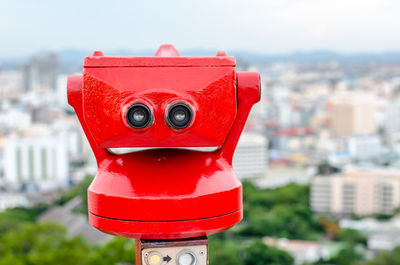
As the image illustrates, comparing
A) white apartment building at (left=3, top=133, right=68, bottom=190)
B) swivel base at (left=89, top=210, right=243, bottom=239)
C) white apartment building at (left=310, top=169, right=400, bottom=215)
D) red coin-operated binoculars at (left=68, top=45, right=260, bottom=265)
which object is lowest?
white apartment building at (left=3, top=133, right=68, bottom=190)

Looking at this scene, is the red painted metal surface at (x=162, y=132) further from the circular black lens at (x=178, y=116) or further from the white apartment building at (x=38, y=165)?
the white apartment building at (x=38, y=165)

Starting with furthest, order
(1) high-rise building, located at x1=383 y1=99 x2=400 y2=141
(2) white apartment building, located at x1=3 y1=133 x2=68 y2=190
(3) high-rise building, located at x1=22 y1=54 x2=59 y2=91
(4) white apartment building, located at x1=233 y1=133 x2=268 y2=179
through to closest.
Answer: (3) high-rise building, located at x1=22 y1=54 x2=59 y2=91 < (1) high-rise building, located at x1=383 y1=99 x2=400 y2=141 < (4) white apartment building, located at x1=233 y1=133 x2=268 y2=179 < (2) white apartment building, located at x1=3 y1=133 x2=68 y2=190

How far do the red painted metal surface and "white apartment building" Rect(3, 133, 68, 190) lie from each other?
2639cm

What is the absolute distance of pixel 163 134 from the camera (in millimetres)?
1048

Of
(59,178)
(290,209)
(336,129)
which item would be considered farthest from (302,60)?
(290,209)

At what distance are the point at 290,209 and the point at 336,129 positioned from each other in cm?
1940

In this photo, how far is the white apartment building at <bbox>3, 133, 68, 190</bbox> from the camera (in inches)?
1070

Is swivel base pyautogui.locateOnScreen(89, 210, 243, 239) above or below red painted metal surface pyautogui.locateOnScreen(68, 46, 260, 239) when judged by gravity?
below

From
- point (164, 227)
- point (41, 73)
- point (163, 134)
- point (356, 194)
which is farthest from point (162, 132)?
point (41, 73)

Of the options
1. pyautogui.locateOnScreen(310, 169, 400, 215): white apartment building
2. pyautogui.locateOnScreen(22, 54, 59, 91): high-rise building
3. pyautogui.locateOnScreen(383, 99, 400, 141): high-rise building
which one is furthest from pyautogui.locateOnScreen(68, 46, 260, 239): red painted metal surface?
pyautogui.locateOnScreen(22, 54, 59, 91): high-rise building

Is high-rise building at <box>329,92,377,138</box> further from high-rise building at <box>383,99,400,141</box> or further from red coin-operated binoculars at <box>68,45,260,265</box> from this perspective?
red coin-operated binoculars at <box>68,45,260,265</box>

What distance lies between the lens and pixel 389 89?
51.5 metres

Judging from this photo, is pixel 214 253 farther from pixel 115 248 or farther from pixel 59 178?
pixel 59 178

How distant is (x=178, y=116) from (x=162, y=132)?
43 mm
